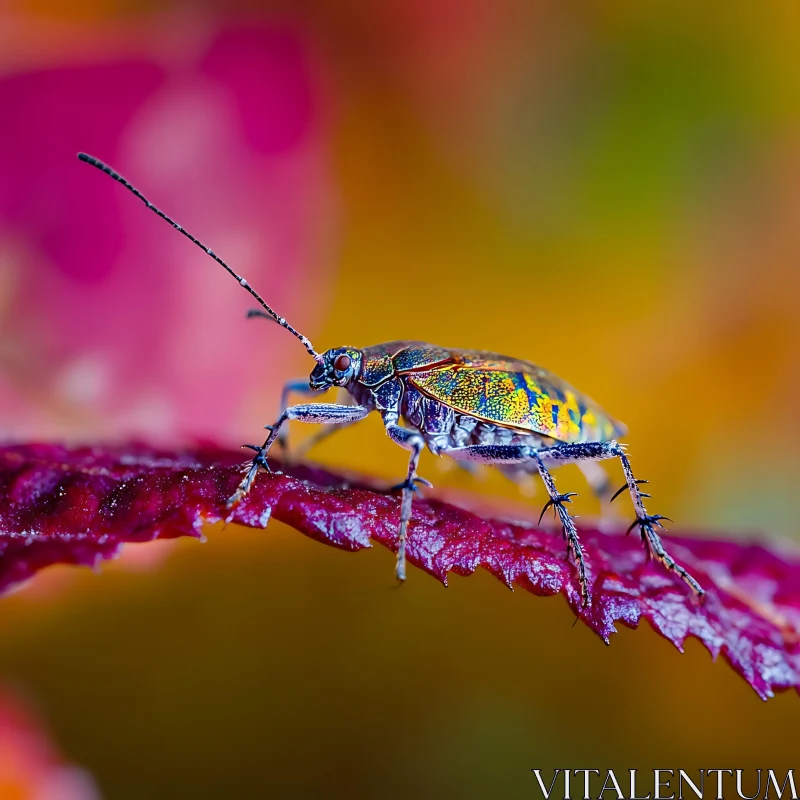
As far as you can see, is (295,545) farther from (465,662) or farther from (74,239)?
(74,239)

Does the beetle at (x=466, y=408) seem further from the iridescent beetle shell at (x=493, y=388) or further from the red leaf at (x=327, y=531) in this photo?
the red leaf at (x=327, y=531)

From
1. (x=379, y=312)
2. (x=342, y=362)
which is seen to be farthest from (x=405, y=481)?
(x=379, y=312)

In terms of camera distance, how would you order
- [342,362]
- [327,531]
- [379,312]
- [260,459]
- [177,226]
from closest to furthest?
1. [327,531]
2. [260,459]
3. [177,226]
4. [342,362]
5. [379,312]

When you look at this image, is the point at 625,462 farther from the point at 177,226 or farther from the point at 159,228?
the point at 159,228

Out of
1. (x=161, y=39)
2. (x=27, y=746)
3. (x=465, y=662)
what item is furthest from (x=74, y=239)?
(x=465, y=662)

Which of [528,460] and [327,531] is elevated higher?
[528,460]

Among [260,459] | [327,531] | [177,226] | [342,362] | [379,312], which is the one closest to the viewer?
[327,531]

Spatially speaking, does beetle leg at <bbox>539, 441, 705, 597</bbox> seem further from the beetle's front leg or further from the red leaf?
the beetle's front leg
